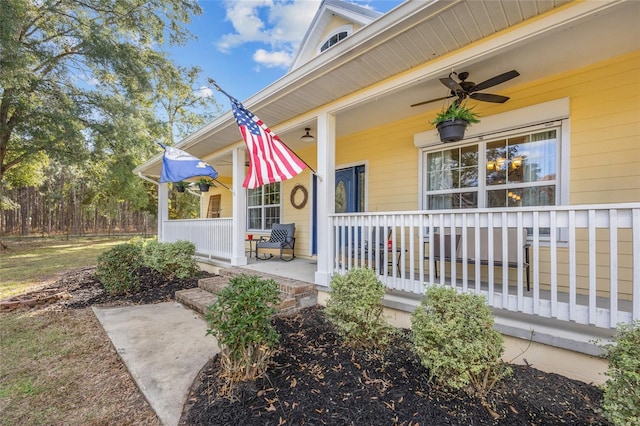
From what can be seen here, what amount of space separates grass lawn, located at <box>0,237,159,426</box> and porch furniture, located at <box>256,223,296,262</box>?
10.4ft

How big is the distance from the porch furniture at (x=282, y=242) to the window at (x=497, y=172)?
321 cm

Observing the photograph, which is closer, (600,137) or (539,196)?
(600,137)

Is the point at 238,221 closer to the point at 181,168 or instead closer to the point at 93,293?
the point at 181,168

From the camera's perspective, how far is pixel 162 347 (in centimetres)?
296

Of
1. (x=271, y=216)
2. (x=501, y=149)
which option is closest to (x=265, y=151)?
(x=501, y=149)

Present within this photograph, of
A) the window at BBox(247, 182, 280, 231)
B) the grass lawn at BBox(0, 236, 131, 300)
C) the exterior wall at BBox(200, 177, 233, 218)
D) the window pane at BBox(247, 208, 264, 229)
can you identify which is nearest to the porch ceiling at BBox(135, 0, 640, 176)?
the window at BBox(247, 182, 280, 231)

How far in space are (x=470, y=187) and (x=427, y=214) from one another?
1632 millimetres

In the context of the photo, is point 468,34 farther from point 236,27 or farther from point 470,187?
point 236,27

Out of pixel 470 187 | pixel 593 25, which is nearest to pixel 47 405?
pixel 470 187

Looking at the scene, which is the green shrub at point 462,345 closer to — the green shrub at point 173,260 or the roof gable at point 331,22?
the green shrub at point 173,260

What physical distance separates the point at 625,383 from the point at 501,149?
3.12 meters

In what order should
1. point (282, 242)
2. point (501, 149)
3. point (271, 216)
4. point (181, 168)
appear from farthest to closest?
1. point (271, 216)
2. point (282, 242)
3. point (181, 168)
4. point (501, 149)

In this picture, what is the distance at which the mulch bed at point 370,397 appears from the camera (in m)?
1.84

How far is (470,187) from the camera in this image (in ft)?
13.9
